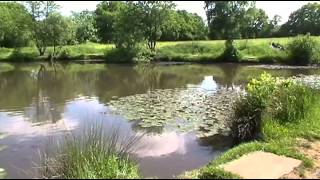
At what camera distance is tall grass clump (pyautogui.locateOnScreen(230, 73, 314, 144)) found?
1209 centimetres

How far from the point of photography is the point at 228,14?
47.3 metres

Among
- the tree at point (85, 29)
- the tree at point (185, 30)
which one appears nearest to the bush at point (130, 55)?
the tree at point (85, 29)

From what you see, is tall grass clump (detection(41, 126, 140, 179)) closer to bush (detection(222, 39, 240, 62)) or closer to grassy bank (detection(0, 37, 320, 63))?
grassy bank (detection(0, 37, 320, 63))

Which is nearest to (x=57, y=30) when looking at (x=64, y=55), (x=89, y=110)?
(x=64, y=55)

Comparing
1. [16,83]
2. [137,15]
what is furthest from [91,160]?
[137,15]

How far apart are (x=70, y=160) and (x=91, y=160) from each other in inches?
13.4

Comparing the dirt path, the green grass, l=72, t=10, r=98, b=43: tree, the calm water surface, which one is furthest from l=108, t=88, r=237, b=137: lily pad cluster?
l=72, t=10, r=98, b=43: tree

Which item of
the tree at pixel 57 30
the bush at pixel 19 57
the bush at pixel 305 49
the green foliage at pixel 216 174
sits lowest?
the bush at pixel 19 57

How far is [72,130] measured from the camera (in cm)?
Answer: 1449

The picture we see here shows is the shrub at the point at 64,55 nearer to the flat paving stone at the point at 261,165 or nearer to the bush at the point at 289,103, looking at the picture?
the bush at the point at 289,103

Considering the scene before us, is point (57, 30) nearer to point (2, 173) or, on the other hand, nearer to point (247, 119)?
point (247, 119)

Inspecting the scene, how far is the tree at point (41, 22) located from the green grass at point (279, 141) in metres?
41.5

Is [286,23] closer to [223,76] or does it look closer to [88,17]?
[88,17]

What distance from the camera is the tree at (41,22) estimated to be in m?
51.1
